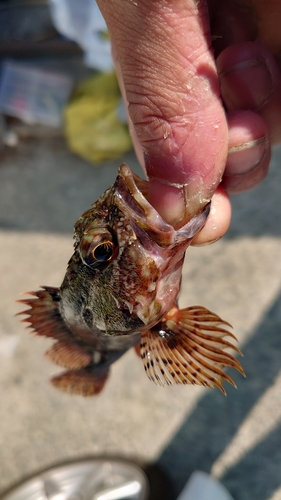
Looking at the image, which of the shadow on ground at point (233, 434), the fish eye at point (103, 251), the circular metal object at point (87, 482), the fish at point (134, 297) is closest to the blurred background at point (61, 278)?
the shadow on ground at point (233, 434)

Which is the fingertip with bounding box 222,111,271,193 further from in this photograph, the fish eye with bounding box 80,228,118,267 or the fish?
the fish eye with bounding box 80,228,118,267

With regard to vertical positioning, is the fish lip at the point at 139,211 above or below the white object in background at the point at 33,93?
below

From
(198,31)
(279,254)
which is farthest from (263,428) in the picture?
(198,31)

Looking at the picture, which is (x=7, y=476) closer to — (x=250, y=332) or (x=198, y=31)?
(x=250, y=332)

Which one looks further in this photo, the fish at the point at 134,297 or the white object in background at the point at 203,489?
the white object in background at the point at 203,489

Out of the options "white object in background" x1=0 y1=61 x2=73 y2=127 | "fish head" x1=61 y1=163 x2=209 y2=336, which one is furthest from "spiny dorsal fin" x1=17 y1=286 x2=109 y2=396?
"white object in background" x1=0 y1=61 x2=73 y2=127

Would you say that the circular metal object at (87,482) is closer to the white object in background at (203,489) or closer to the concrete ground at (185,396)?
the concrete ground at (185,396)

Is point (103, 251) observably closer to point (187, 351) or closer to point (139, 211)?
point (139, 211)
